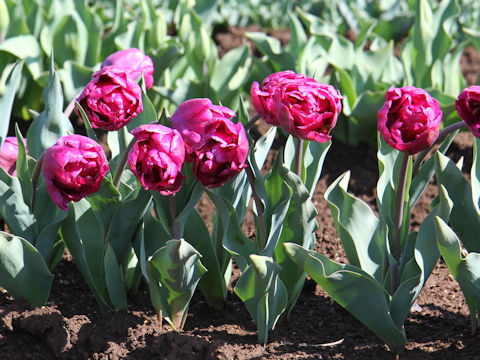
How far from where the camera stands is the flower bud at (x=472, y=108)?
1.44 m

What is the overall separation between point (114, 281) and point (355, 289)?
0.58 metres

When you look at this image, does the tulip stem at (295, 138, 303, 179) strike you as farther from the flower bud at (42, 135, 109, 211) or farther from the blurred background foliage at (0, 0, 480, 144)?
the blurred background foliage at (0, 0, 480, 144)

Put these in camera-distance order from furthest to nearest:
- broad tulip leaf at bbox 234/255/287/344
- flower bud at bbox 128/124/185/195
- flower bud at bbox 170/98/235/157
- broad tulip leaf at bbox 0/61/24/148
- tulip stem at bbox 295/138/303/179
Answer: broad tulip leaf at bbox 0/61/24/148 < tulip stem at bbox 295/138/303/179 < broad tulip leaf at bbox 234/255/287/344 < flower bud at bbox 170/98/235/157 < flower bud at bbox 128/124/185/195

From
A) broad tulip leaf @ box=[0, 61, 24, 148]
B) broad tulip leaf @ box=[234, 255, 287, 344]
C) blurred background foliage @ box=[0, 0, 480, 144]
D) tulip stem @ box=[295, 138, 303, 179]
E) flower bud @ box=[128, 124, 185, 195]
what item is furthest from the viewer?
blurred background foliage @ box=[0, 0, 480, 144]

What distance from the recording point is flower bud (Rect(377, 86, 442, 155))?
4.75 ft

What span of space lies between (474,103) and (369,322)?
0.54 meters

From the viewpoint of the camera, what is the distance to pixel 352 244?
67.7 inches

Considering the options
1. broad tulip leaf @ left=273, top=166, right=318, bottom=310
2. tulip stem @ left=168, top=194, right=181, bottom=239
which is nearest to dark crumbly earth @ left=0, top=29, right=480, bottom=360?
broad tulip leaf @ left=273, top=166, right=318, bottom=310

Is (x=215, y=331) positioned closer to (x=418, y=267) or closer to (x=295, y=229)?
(x=295, y=229)

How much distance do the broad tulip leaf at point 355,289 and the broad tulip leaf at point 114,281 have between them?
0.43 m

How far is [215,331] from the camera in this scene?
1.82 metres

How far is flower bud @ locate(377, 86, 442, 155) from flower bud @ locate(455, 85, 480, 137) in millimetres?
52

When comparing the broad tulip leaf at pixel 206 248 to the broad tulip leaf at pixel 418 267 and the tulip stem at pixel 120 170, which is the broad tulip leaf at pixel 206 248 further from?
the broad tulip leaf at pixel 418 267

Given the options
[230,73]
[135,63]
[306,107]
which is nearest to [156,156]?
[306,107]
